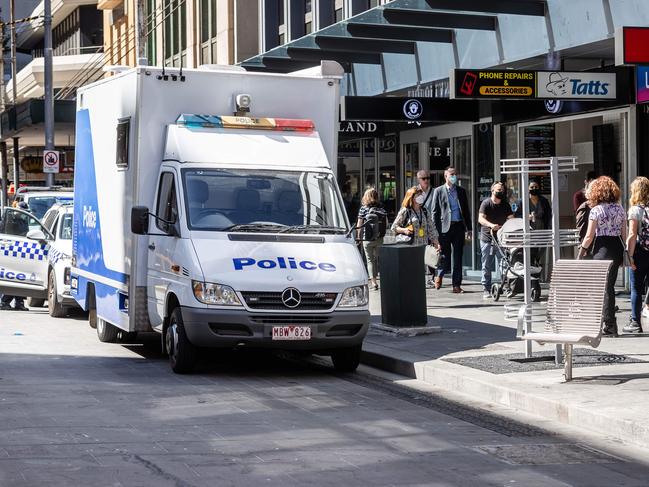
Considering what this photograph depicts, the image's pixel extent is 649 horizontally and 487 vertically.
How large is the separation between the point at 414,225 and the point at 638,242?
6779 mm

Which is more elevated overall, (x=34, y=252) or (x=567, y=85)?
(x=567, y=85)

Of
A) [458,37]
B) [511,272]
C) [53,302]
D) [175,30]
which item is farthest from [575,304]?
[175,30]

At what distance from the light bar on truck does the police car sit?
6777mm

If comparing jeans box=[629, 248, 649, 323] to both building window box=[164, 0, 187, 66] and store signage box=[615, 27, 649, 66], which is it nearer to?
store signage box=[615, 27, 649, 66]

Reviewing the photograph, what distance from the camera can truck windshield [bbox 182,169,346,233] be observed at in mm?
12695

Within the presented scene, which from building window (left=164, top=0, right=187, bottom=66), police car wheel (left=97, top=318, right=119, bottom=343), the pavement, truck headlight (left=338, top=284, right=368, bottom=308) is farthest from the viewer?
building window (left=164, top=0, right=187, bottom=66)

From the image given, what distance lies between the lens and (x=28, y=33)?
81.8 m

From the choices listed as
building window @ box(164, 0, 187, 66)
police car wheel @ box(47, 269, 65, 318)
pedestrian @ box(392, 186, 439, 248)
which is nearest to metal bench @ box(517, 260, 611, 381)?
pedestrian @ box(392, 186, 439, 248)

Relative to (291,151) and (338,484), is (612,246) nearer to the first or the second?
(291,151)

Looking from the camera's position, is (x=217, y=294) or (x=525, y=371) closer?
(x=525, y=371)

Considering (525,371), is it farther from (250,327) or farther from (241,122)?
(241,122)

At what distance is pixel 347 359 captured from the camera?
1290cm

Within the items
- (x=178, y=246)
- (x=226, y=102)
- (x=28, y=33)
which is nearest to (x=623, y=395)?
(x=178, y=246)

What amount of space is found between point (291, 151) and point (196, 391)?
3176 millimetres
